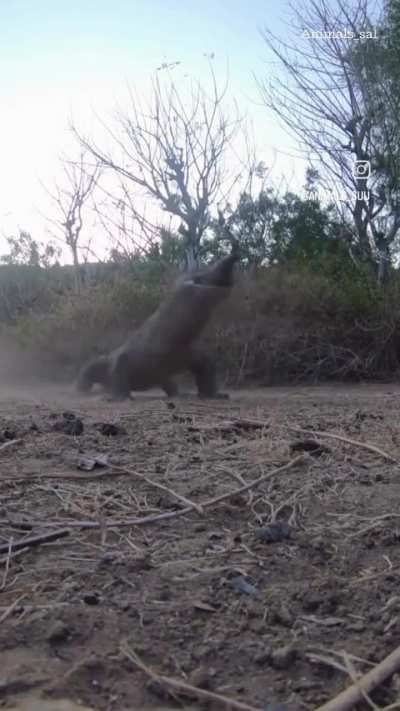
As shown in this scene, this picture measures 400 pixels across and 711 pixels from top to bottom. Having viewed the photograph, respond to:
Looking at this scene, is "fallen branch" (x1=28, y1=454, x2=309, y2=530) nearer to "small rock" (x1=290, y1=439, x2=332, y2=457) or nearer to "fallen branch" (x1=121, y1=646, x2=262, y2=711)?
"small rock" (x1=290, y1=439, x2=332, y2=457)

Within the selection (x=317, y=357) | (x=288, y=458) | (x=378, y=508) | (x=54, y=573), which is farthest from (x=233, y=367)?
(x=54, y=573)

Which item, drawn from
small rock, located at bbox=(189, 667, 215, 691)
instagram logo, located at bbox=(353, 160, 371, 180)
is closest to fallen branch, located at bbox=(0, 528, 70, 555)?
small rock, located at bbox=(189, 667, 215, 691)

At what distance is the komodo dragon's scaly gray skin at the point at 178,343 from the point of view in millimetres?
9406

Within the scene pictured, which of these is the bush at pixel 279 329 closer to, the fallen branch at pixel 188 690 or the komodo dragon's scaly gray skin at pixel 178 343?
the komodo dragon's scaly gray skin at pixel 178 343

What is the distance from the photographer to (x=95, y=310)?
13695 millimetres

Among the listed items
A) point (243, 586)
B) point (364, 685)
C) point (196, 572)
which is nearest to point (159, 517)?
point (196, 572)

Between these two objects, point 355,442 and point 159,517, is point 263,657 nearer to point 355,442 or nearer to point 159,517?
point 159,517

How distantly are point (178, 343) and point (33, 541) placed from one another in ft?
21.3

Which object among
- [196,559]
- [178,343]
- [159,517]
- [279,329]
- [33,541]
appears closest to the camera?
[196,559]

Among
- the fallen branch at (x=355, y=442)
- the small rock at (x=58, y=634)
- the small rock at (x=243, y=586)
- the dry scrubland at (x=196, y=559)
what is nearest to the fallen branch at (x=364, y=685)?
the dry scrubland at (x=196, y=559)

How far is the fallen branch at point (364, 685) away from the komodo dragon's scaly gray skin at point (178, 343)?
23.9 feet

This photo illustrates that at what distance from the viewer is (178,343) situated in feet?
31.2

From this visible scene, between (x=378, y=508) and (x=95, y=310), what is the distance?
10532 millimetres

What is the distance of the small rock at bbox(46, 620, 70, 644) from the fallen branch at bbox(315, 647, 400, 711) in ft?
2.37
